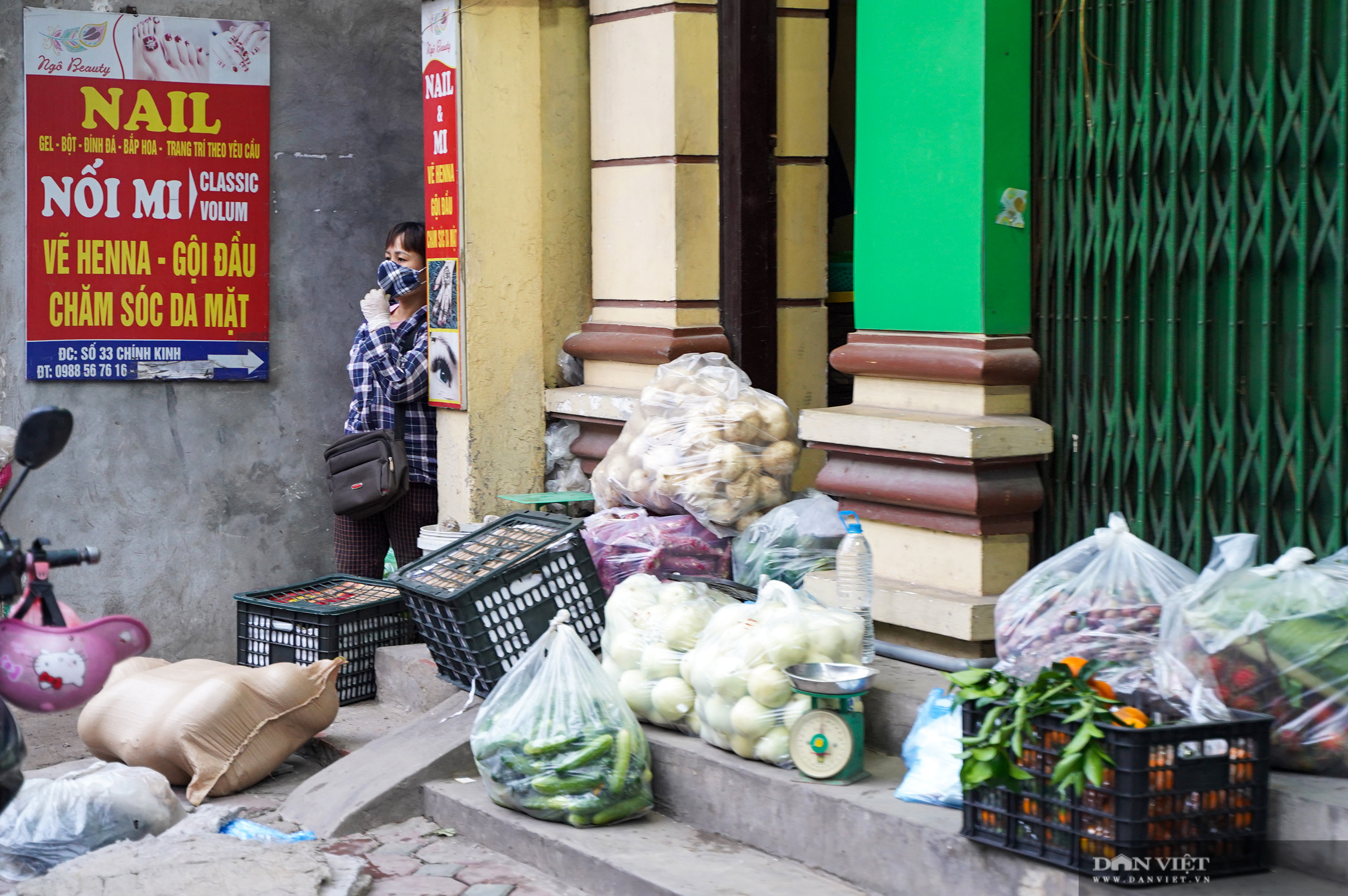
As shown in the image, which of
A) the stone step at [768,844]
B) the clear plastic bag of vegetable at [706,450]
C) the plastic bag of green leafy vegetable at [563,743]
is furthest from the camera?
the clear plastic bag of vegetable at [706,450]

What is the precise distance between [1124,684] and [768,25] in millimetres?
3413

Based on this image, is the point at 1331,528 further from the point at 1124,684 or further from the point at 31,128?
the point at 31,128

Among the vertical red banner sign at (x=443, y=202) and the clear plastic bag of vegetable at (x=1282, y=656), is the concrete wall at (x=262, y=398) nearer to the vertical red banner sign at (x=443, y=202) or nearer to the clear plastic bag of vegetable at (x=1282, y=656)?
the vertical red banner sign at (x=443, y=202)

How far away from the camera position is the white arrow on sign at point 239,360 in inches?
292

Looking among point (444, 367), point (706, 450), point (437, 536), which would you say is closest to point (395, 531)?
point (437, 536)

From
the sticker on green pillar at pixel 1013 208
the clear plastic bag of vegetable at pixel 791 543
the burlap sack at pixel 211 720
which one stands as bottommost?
the burlap sack at pixel 211 720

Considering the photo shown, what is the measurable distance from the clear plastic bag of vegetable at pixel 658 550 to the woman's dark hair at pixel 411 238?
214 cm

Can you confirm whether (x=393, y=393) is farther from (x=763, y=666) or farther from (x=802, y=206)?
(x=763, y=666)

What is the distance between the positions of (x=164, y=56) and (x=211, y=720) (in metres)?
3.64

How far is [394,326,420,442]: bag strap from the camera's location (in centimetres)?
704

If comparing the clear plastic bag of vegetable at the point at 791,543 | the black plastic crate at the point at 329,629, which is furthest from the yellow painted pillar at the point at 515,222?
the clear plastic bag of vegetable at the point at 791,543

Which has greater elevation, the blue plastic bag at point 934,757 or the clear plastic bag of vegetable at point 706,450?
the clear plastic bag of vegetable at point 706,450

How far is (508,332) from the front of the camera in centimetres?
668

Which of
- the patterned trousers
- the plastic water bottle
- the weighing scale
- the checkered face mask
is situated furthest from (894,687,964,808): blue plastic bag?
the checkered face mask
